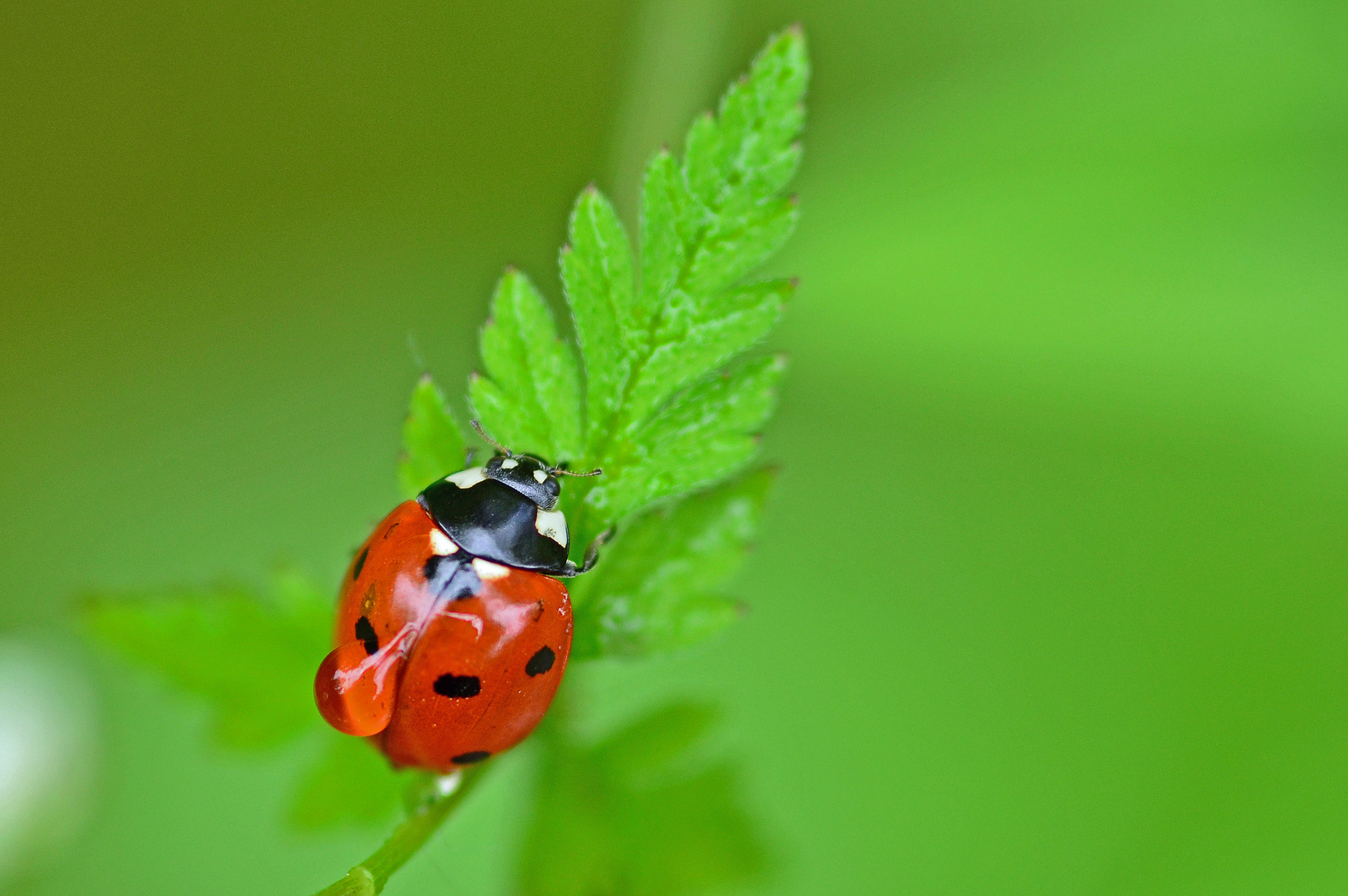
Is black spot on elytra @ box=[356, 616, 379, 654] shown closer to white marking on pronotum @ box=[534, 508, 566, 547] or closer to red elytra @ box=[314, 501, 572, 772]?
red elytra @ box=[314, 501, 572, 772]

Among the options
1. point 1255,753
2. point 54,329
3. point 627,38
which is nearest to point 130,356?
point 54,329

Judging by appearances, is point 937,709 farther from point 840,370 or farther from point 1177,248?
point 1177,248

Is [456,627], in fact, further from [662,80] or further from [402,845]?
[662,80]

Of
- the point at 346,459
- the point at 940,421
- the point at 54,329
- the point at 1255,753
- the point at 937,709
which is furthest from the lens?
the point at 54,329

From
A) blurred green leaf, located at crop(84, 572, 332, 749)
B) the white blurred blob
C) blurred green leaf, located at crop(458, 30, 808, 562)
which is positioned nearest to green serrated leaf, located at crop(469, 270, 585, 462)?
blurred green leaf, located at crop(458, 30, 808, 562)

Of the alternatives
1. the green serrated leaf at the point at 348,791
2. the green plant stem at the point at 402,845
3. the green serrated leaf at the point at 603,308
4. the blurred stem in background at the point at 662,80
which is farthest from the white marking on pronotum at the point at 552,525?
the blurred stem in background at the point at 662,80

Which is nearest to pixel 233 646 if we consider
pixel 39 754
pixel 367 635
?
pixel 367 635

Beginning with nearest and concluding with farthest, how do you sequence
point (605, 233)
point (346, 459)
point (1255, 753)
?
1. point (605, 233)
2. point (1255, 753)
3. point (346, 459)
